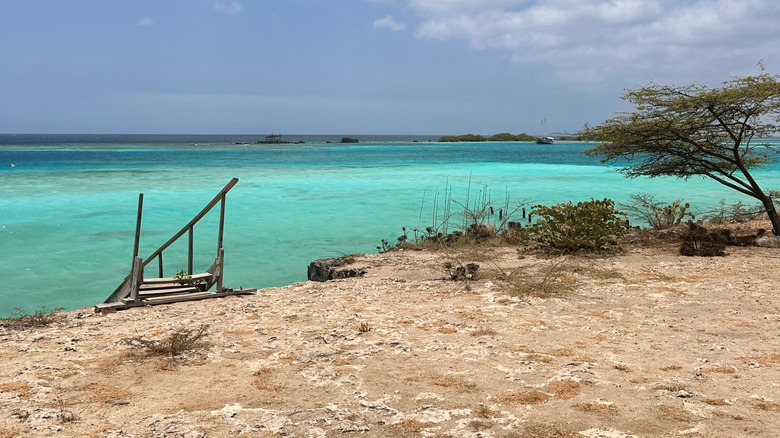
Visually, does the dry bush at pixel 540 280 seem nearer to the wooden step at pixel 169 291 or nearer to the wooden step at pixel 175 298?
the wooden step at pixel 175 298

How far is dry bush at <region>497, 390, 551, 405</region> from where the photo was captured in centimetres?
394

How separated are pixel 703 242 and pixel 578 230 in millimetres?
2016

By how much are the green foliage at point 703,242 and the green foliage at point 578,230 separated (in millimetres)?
1100

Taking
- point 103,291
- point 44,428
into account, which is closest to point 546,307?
point 44,428

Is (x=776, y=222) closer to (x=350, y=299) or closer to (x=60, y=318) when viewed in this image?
(x=350, y=299)

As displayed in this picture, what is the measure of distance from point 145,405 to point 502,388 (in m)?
2.46

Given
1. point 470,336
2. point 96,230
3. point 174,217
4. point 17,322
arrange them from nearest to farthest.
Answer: point 470,336, point 17,322, point 96,230, point 174,217

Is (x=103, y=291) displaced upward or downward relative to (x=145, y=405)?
downward

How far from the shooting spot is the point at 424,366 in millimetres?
4664

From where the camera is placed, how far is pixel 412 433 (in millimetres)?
3543

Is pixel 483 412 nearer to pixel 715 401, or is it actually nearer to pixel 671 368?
pixel 715 401

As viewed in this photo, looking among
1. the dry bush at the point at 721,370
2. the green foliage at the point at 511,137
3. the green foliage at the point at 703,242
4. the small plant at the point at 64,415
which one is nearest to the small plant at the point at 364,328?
the small plant at the point at 64,415

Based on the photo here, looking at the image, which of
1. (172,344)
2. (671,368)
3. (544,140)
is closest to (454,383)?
(671,368)

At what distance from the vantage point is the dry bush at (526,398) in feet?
12.9
